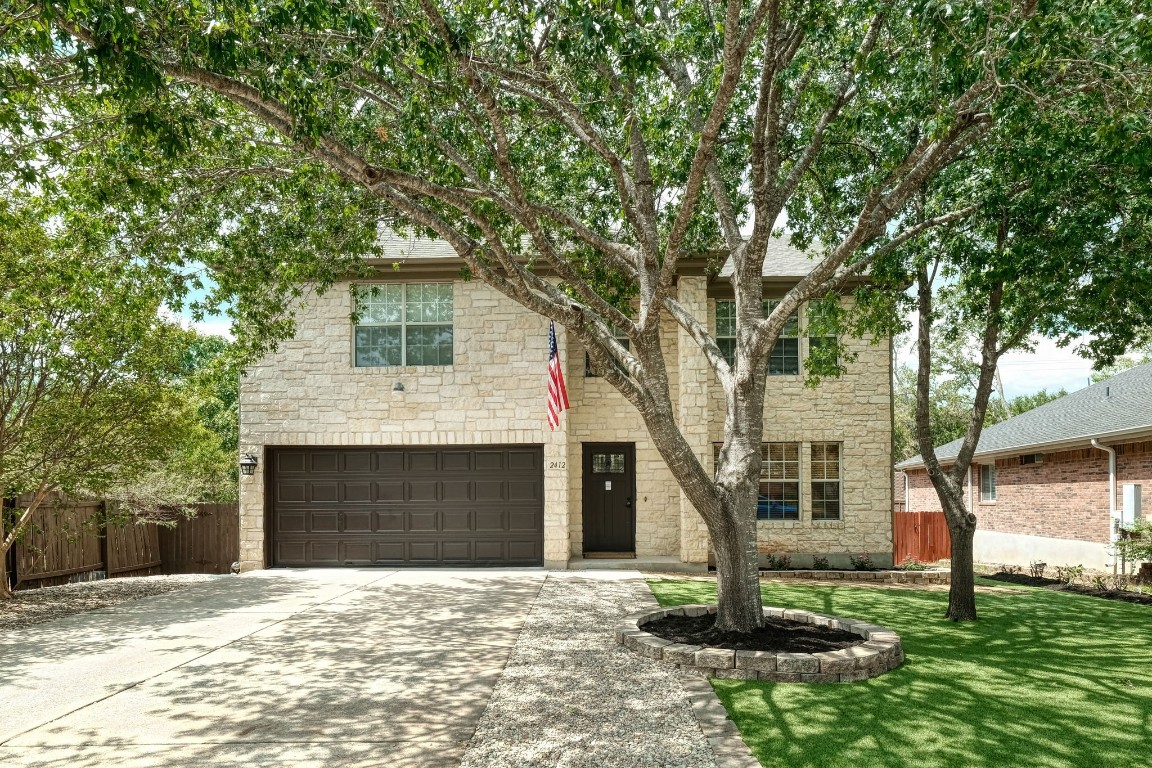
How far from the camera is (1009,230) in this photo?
9.24 meters

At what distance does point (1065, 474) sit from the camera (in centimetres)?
1825

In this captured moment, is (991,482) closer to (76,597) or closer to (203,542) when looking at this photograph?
(203,542)

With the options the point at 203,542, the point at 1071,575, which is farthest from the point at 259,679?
the point at 1071,575

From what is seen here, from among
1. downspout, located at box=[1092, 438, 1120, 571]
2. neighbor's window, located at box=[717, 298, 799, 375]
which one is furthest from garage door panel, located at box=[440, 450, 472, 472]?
downspout, located at box=[1092, 438, 1120, 571]

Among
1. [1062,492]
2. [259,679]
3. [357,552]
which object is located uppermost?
[1062,492]

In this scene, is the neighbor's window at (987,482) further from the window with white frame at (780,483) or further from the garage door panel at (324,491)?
the garage door panel at (324,491)

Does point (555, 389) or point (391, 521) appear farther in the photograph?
point (391, 521)

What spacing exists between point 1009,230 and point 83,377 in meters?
12.6

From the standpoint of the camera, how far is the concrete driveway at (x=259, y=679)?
5.12m

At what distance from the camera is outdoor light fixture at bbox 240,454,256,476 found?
1416cm

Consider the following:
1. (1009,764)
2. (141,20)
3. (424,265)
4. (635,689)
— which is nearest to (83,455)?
(424,265)

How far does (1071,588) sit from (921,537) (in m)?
5.73

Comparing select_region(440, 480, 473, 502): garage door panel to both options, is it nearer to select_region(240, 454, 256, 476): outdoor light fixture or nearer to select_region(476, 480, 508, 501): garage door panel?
select_region(476, 480, 508, 501): garage door panel

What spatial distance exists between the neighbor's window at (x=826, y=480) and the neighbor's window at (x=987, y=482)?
973 centimetres
